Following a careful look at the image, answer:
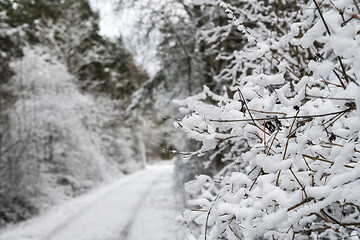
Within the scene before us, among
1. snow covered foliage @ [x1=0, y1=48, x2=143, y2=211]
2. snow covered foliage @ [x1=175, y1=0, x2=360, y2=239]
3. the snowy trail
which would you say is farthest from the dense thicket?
snow covered foliage @ [x1=175, y1=0, x2=360, y2=239]

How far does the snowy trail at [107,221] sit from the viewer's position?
22.3 ft

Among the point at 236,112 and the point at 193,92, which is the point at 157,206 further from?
the point at 236,112

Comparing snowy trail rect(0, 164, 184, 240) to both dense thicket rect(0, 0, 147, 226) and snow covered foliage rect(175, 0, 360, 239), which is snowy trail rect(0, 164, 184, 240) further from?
snow covered foliage rect(175, 0, 360, 239)

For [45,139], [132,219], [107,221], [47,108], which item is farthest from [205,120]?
[45,139]

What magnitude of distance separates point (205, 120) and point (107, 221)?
7415 mm

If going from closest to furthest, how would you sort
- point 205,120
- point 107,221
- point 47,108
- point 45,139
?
point 205,120 → point 107,221 → point 47,108 → point 45,139

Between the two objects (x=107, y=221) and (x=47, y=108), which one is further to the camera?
(x=47, y=108)

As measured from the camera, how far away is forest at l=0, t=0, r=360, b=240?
1.20 meters

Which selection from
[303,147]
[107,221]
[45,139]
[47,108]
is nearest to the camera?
[303,147]

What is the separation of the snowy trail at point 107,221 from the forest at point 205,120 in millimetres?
65

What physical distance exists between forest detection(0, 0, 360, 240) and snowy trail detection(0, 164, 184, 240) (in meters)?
0.07

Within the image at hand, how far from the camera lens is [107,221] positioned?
8.10m

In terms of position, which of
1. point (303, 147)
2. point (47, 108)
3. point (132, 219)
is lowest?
point (132, 219)

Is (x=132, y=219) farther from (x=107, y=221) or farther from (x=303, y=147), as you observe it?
(x=303, y=147)
